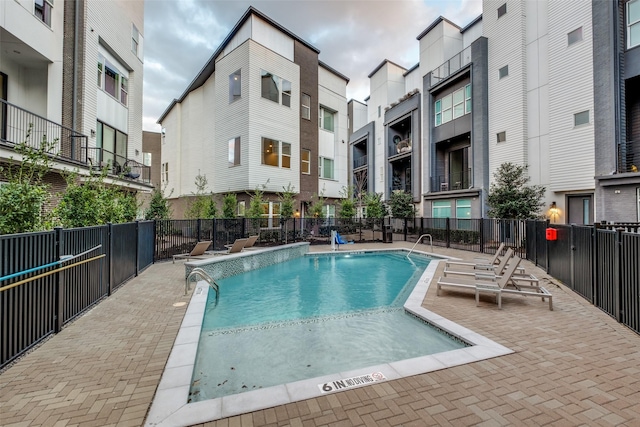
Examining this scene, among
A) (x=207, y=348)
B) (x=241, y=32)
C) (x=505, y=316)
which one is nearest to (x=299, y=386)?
(x=207, y=348)

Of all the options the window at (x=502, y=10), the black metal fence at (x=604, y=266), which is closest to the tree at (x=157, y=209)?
the black metal fence at (x=604, y=266)

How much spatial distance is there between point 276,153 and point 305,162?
2.76m

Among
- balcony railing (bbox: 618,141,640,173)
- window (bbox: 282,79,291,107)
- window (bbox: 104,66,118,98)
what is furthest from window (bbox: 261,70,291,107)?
balcony railing (bbox: 618,141,640,173)

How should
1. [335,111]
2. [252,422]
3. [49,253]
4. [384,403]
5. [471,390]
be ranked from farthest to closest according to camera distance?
1. [335,111]
2. [49,253]
3. [471,390]
4. [384,403]
5. [252,422]

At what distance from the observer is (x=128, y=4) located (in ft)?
54.4

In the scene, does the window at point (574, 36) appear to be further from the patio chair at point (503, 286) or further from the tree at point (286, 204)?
the tree at point (286, 204)

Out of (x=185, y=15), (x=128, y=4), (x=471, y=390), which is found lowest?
(x=471, y=390)

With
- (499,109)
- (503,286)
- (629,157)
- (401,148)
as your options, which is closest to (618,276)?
(503,286)

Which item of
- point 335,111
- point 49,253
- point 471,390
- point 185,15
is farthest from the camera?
point 335,111

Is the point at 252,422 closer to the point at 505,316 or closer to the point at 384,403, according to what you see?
the point at 384,403

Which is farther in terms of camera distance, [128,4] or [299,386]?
[128,4]

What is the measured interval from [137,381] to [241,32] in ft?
70.2

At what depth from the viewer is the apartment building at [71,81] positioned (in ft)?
34.8

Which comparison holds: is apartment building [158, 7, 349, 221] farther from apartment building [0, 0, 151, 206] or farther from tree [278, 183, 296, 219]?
apartment building [0, 0, 151, 206]
